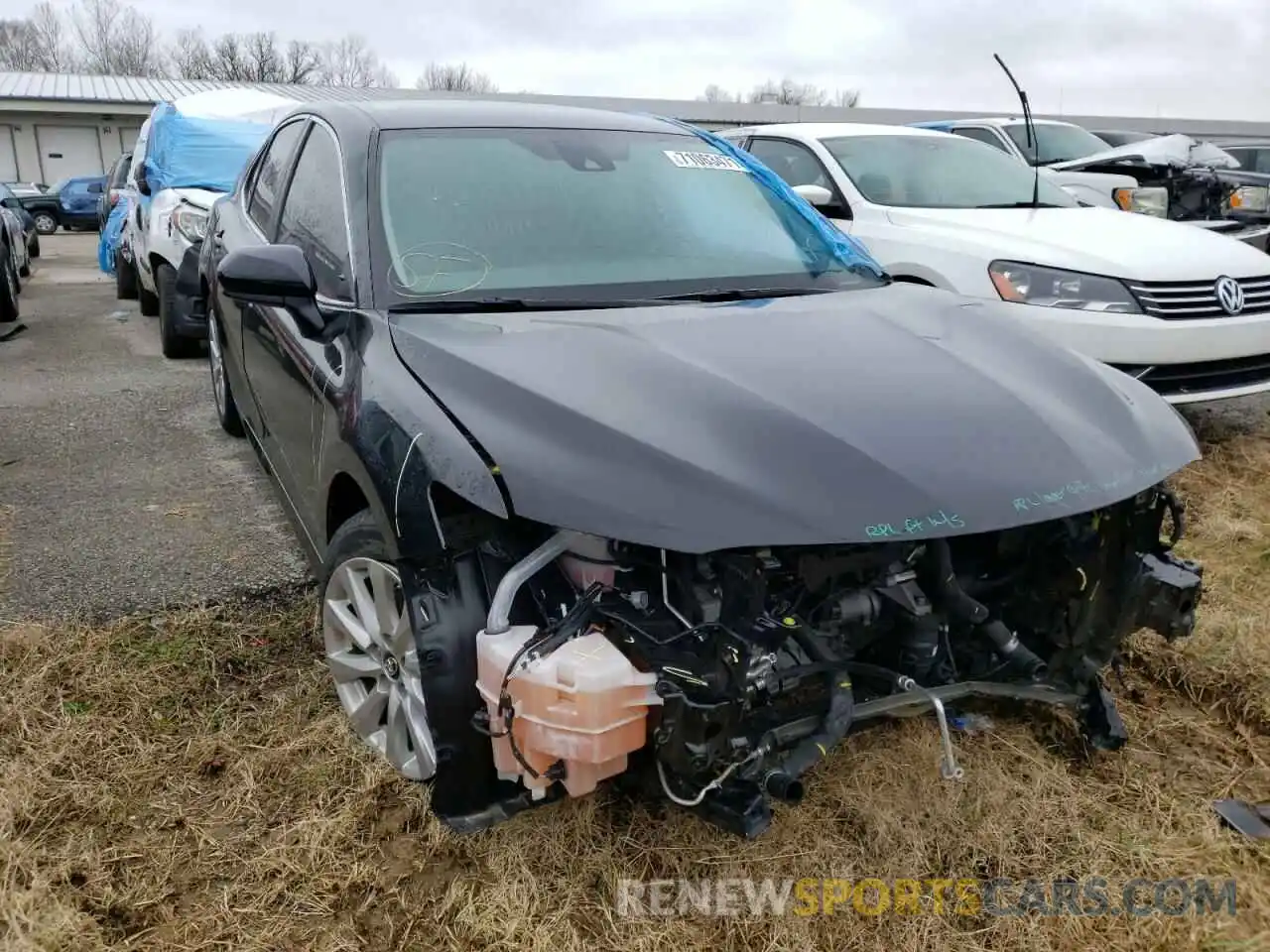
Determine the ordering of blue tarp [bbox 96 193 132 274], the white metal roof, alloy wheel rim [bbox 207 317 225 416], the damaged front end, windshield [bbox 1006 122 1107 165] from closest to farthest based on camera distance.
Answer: alloy wheel rim [bbox 207 317 225 416] → the damaged front end → windshield [bbox 1006 122 1107 165] → blue tarp [bbox 96 193 132 274] → the white metal roof

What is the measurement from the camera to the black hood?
179 cm

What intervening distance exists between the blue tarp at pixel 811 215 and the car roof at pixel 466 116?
17cm

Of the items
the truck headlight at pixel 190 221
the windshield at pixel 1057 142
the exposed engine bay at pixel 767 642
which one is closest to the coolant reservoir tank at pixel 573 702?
the exposed engine bay at pixel 767 642

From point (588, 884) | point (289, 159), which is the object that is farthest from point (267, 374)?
point (588, 884)

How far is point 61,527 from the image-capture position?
12.8 feet

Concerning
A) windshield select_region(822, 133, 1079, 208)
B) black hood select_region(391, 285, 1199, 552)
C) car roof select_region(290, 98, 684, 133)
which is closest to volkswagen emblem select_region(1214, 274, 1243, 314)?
windshield select_region(822, 133, 1079, 208)

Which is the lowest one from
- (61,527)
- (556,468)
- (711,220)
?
(61,527)

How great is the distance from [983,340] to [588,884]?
1617mm

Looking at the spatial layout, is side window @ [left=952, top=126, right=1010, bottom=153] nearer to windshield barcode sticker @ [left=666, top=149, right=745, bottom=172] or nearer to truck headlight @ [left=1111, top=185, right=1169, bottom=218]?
truck headlight @ [left=1111, top=185, right=1169, bottom=218]

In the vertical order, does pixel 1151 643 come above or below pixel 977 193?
below

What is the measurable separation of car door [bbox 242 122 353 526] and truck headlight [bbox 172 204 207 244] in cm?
358

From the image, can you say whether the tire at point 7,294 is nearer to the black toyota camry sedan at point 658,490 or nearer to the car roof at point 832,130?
the car roof at point 832,130

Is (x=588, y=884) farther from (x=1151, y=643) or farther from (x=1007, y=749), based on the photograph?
(x=1151, y=643)

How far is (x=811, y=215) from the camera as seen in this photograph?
132 inches
